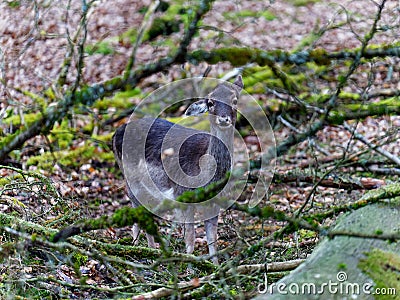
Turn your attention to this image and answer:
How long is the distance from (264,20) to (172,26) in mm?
2420

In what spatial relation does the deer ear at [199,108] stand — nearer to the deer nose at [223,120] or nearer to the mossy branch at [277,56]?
the deer nose at [223,120]

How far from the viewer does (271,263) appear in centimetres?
430

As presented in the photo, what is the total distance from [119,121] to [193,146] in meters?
3.71

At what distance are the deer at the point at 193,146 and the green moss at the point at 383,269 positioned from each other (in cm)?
244

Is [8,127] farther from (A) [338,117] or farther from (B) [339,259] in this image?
(B) [339,259]

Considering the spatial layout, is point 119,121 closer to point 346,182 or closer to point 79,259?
point 346,182

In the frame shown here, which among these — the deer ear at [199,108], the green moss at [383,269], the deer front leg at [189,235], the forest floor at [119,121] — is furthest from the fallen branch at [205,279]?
the deer ear at [199,108]

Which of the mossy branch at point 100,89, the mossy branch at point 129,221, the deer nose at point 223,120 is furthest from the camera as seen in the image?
the deer nose at point 223,120

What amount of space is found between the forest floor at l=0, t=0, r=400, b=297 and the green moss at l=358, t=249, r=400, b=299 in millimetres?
1314

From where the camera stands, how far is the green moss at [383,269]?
3.17m

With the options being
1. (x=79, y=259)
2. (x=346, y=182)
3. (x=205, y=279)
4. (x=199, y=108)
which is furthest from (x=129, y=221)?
(x=346, y=182)

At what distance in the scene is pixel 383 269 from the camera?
3.25 meters

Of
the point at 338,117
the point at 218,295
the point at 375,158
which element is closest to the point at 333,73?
the point at 375,158

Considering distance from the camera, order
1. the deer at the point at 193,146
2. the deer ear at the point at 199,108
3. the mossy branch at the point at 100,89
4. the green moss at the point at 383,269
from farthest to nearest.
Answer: the deer ear at the point at 199,108 < the deer at the point at 193,146 < the mossy branch at the point at 100,89 < the green moss at the point at 383,269
